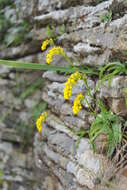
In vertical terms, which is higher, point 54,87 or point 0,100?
point 54,87

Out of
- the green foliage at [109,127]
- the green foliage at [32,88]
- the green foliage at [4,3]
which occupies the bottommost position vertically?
the green foliage at [32,88]

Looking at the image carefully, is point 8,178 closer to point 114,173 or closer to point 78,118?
point 78,118

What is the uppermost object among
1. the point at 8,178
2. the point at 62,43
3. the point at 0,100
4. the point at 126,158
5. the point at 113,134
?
the point at 62,43

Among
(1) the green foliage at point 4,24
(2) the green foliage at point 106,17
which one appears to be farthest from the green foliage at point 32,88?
(2) the green foliage at point 106,17

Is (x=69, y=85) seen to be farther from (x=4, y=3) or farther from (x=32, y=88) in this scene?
(x=4, y=3)

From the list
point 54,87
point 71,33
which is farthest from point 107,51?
point 54,87

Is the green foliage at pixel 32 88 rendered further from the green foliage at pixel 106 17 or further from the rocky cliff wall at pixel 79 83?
the green foliage at pixel 106 17

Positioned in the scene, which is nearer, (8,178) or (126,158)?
(126,158)
